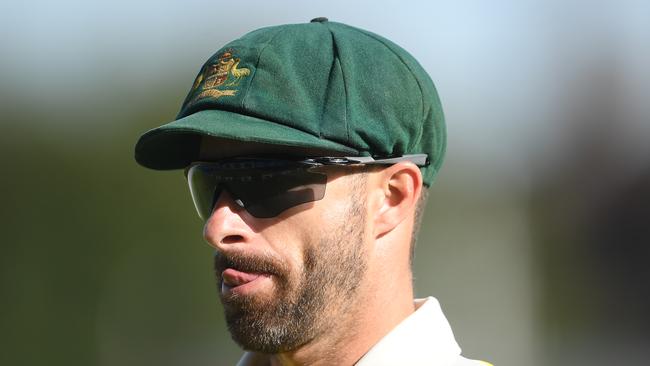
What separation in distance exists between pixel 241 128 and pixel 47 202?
26.1ft

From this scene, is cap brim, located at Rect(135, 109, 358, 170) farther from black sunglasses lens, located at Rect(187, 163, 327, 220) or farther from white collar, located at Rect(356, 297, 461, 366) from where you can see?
white collar, located at Rect(356, 297, 461, 366)

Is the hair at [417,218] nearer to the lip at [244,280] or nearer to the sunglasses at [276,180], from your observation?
the sunglasses at [276,180]

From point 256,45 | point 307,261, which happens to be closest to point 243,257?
point 307,261

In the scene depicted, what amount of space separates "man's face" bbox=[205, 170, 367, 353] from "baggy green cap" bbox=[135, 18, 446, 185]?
0.15 m

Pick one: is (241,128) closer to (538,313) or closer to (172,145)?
(172,145)

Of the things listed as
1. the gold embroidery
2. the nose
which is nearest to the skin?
the nose

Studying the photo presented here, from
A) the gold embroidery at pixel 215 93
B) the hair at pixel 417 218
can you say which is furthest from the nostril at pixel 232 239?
the hair at pixel 417 218

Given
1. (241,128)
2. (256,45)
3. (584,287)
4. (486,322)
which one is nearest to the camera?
(241,128)

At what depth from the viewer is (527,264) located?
9383 millimetres

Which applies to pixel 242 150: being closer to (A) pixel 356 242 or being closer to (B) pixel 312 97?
(B) pixel 312 97

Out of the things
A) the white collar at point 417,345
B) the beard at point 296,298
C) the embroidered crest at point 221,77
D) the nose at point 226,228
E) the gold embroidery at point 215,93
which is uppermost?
the embroidered crest at point 221,77

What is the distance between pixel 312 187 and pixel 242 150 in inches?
8.3

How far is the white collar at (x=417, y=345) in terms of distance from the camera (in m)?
2.44

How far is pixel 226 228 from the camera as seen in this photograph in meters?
2.39
